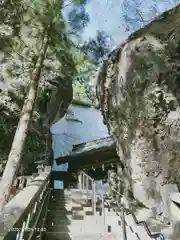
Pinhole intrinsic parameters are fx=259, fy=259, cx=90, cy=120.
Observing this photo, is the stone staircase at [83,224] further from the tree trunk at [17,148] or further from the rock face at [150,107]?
the tree trunk at [17,148]

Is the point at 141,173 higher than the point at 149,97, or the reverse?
the point at 149,97

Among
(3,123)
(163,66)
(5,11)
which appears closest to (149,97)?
(163,66)

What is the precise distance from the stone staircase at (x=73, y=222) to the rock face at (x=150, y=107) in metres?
1.22

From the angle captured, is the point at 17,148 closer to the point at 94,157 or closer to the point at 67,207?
the point at 67,207

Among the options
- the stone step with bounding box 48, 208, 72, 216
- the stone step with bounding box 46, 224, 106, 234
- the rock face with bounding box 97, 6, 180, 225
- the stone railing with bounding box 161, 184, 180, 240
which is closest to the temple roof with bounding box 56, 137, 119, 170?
the rock face with bounding box 97, 6, 180, 225

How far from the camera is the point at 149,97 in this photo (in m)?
6.48

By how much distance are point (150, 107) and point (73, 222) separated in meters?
3.47

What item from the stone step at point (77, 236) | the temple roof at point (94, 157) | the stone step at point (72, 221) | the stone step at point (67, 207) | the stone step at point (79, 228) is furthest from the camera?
the temple roof at point (94, 157)

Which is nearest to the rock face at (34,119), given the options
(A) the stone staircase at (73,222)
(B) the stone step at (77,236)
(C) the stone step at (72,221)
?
(A) the stone staircase at (73,222)

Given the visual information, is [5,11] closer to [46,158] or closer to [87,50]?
[87,50]

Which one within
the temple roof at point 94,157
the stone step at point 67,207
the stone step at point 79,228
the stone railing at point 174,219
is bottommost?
the stone railing at point 174,219

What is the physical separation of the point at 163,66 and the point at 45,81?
8.37 meters

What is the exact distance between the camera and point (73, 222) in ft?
21.4

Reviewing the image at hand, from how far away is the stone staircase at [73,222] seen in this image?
18.5 ft
